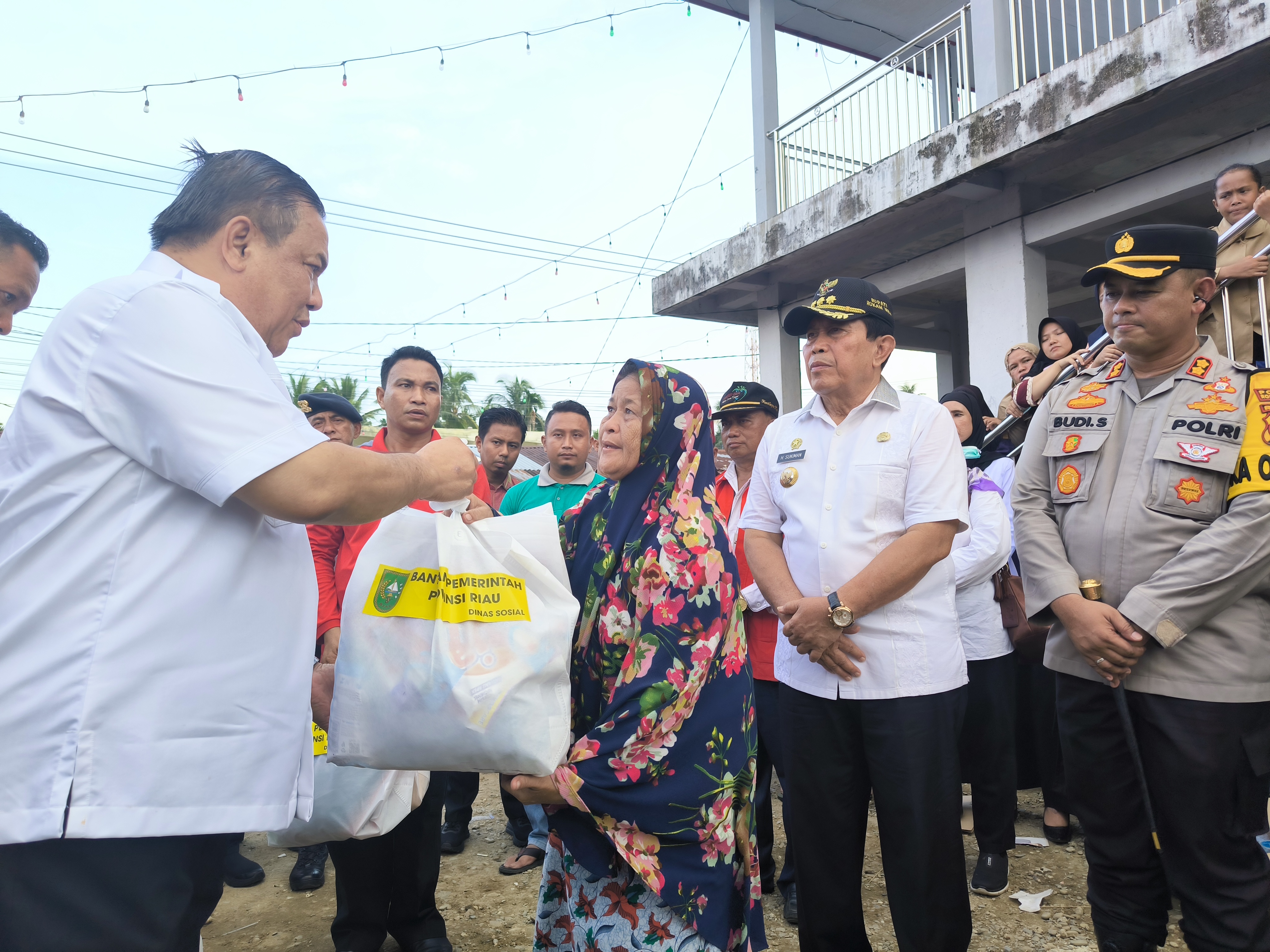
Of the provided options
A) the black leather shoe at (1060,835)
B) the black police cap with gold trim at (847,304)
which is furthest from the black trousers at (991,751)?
the black police cap with gold trim at (847,304)

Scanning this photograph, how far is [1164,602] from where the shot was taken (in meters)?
1.97

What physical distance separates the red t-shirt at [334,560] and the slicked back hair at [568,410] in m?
1.55

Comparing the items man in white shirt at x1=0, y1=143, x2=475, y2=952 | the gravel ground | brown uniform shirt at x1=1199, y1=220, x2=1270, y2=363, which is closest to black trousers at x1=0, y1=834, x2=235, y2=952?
man in white shirt at x1=0, y1=143, x2=475, y2=952

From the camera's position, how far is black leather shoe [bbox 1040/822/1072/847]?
357cm

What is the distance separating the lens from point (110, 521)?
1.19 m

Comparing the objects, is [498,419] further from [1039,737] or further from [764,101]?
[764,101]

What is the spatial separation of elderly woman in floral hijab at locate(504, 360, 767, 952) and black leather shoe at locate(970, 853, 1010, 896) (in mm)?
1563

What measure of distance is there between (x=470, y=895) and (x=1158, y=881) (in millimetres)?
2661

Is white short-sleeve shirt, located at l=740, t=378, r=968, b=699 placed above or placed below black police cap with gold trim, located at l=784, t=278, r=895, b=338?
below

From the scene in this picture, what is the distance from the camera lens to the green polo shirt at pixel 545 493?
168 inches

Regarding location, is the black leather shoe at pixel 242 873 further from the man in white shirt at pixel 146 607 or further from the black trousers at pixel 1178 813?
the black trousers at pixel 1178 813

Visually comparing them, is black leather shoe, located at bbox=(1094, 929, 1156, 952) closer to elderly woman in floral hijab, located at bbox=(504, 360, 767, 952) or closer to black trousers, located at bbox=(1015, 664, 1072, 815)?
elderly woman in floral hijab, located at bbox=(504, 360, 767, 952)

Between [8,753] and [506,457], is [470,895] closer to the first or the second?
[506,457]

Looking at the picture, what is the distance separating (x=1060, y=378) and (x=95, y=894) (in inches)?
162
